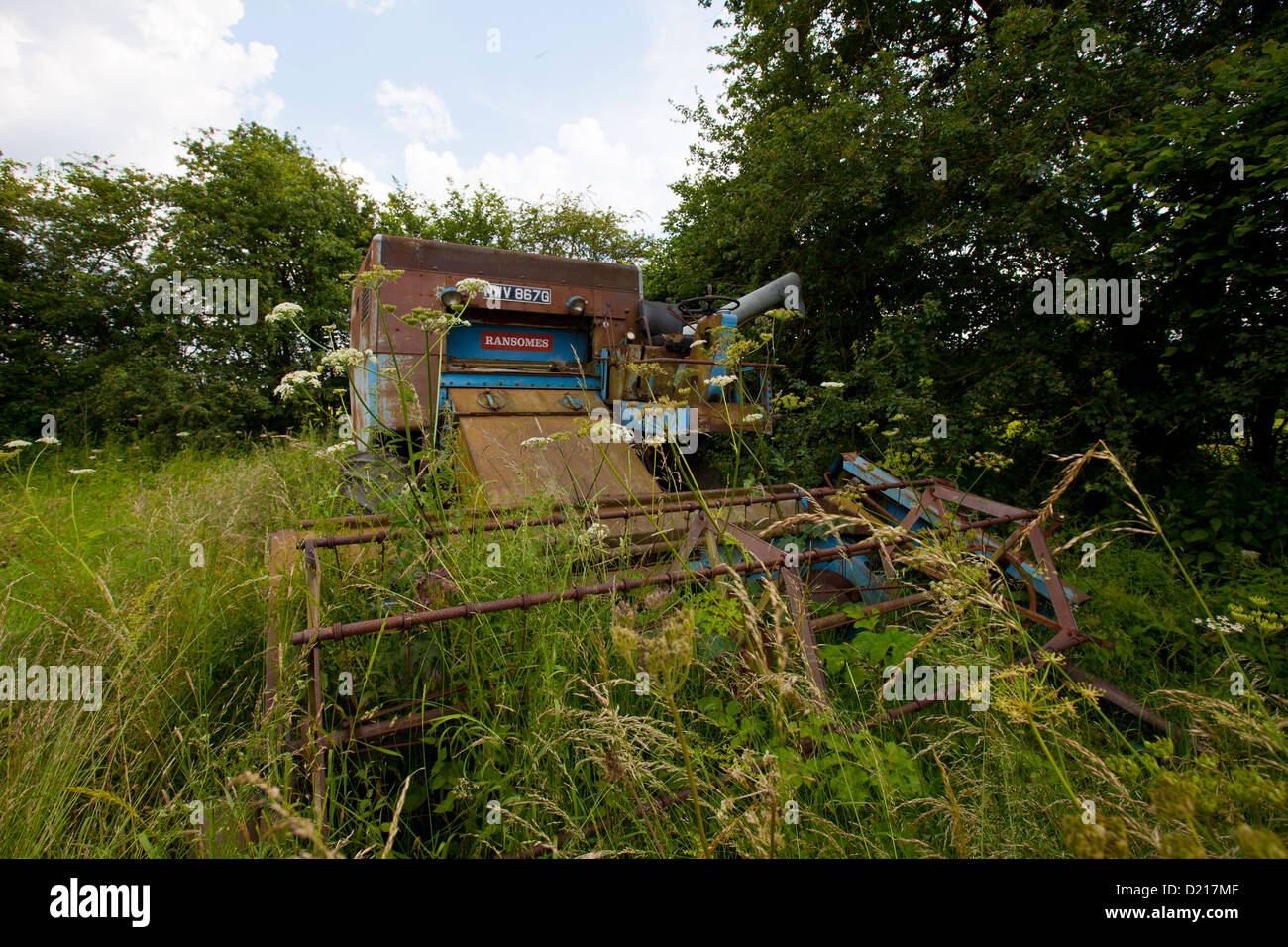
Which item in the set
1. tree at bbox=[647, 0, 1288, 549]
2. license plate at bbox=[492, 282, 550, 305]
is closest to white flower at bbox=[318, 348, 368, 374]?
license plate at bbox=[492, 282, 550, 305]

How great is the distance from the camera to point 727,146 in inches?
405

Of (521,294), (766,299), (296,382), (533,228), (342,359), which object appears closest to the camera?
(342,359)

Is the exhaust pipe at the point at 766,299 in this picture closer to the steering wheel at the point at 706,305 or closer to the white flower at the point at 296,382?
the steering wheel at the point at 706,305

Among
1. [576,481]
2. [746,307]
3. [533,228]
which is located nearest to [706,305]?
[746,307]

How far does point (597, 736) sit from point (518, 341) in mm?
4118

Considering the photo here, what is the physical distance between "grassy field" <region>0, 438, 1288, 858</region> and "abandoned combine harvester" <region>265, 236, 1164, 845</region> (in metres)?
0.10

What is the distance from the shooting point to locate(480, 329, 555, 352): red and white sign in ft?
16.1

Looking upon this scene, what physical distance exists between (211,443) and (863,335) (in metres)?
9.79

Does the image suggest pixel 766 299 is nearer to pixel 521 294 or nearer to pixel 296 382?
pixel 521 294

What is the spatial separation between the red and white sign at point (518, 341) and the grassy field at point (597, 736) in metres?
2.72

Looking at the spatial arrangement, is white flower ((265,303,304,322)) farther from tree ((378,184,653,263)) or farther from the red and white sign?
tree ((378,184,653,263))

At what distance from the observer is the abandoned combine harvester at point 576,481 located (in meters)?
1.79

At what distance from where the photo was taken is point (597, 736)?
1.50 m

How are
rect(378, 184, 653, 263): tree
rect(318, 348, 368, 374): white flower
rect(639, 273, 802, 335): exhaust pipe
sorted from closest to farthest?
1. rect(318, 348, 368, 374): white flower
2. rect(639, 273, 802, 335): exhaust pipe
3. rect(378, 184, 653, 263): tree
